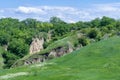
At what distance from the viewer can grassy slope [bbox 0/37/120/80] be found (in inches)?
2414

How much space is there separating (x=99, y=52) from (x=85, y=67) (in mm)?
11273

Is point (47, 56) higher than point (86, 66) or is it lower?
lower

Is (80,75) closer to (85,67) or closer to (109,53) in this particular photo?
(85,67)

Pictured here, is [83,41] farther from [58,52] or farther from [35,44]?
[35,44]

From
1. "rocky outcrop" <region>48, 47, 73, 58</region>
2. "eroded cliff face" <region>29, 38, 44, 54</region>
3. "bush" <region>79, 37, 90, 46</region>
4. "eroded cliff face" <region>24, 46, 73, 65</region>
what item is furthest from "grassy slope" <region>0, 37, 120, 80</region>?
"eroded cliff face" <region>29, 38, 44, 54</region>

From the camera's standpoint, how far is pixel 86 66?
239 ft

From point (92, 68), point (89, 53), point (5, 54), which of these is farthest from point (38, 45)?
point (92, 68)

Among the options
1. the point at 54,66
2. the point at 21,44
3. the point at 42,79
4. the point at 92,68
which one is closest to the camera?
the point at 42,79

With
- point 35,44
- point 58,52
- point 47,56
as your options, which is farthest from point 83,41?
point 35,44

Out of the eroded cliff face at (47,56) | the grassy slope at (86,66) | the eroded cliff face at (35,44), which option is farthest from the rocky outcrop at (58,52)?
the eroded cliff face at (35,44)

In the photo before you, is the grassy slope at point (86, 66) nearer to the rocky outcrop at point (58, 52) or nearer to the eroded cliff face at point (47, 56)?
the rocky outcrop at point (58, 52)

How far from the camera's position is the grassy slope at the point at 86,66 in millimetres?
61312

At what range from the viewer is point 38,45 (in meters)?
181

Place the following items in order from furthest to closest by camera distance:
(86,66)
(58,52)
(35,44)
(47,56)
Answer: (35,44) → (47,56) → (58,52) → (86,66)
